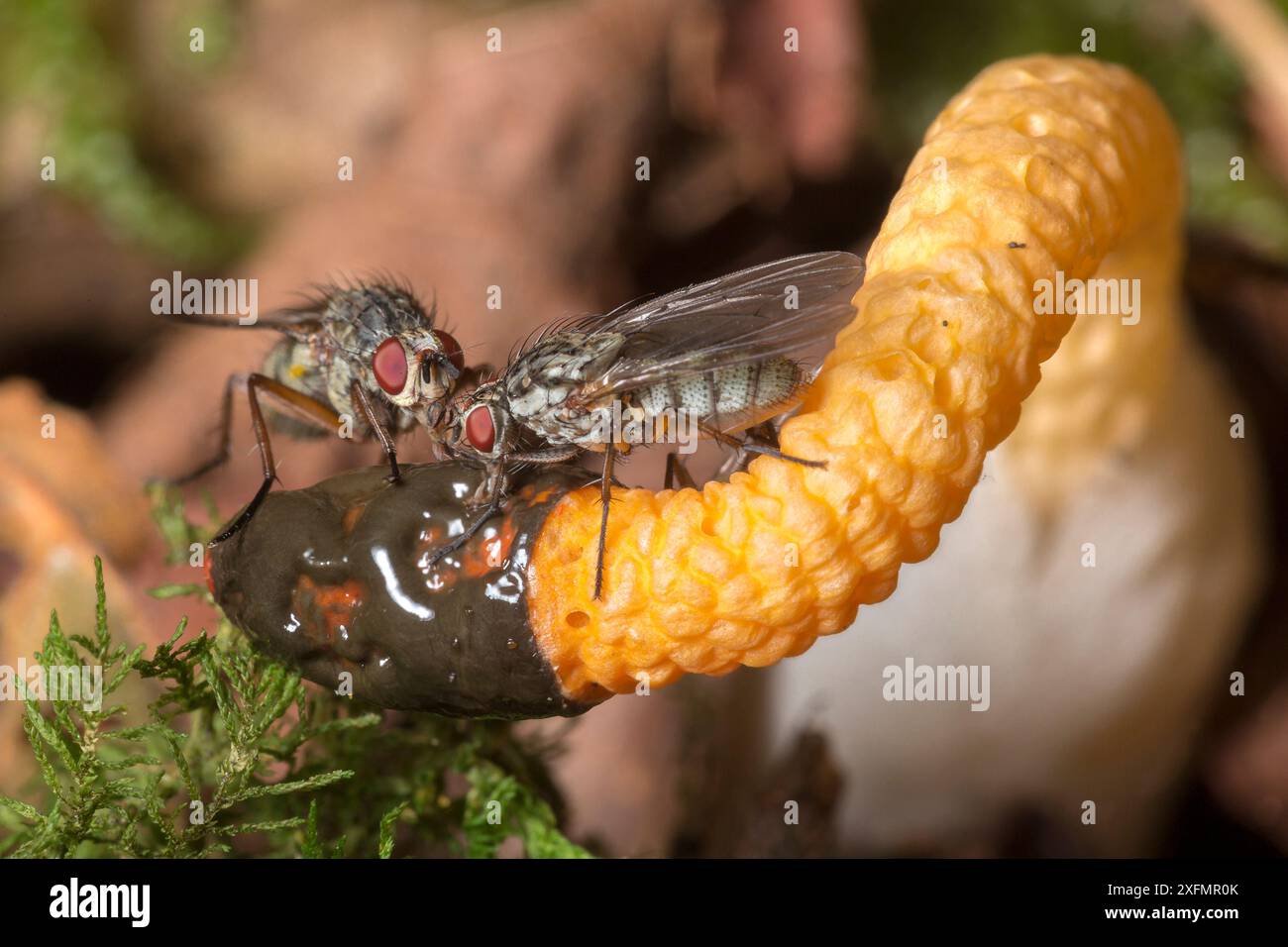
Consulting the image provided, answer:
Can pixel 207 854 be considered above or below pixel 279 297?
below

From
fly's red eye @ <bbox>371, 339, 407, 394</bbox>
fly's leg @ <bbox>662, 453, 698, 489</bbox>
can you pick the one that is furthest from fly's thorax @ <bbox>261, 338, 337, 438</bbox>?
fly's leg @ <bbox>662, 453, 698, 489</bbox>

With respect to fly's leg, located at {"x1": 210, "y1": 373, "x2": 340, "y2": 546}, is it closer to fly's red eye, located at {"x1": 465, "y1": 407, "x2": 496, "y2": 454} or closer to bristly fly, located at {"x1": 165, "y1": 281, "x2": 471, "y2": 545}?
bristly fly, located at {"x1": 165, "y1": 281, "x2": 471, "y2": 545}

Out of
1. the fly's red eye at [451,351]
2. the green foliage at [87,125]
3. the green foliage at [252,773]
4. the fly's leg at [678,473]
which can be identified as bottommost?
the green foliage at [252,773]

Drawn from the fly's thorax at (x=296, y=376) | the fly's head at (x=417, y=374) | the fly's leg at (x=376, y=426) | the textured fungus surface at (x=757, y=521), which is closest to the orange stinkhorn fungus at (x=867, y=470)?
the textured fungus surface at (x=757, y=521)

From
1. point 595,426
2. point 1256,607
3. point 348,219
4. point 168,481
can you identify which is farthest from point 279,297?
point 1256,607

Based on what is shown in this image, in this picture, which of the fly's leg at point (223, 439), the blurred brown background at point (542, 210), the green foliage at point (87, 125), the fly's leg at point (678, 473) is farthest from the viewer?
the green foliage at point (87, 125)

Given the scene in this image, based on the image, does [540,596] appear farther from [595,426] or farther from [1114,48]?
[1114,48]

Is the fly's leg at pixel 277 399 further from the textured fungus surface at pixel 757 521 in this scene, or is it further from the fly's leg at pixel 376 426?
the textured fungus surface at pixel 757 521
